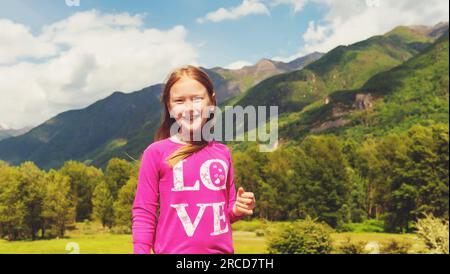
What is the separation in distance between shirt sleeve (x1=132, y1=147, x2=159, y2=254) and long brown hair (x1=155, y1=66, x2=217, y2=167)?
112mm

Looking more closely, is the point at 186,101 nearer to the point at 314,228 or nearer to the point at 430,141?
the point at 314,228

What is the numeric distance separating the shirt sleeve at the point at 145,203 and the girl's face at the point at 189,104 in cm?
24

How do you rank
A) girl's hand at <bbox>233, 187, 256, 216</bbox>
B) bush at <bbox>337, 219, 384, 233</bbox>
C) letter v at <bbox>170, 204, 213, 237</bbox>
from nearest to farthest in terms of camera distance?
letter v at <bbox>170, 204, 213, 237</bbox> < girl's hand at <bbox>233, 187, 256, 216</bbox> < bush at <bbox>337, 219, 384, 233</bbox>

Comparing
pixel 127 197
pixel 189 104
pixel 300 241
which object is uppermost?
pixel 189 104

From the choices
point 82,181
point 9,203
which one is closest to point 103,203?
point 9,203

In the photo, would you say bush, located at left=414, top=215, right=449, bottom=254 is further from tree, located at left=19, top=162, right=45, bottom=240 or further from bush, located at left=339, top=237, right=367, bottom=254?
tree, located at left=19, top=162, right=45, bottom=240

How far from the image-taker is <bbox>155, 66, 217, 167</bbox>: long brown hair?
7.52 feet

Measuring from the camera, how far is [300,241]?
31062mm

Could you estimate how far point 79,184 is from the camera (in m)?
32.4

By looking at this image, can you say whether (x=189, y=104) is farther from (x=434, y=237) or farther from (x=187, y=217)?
(x=434, y=237)

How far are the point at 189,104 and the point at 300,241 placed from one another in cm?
3030

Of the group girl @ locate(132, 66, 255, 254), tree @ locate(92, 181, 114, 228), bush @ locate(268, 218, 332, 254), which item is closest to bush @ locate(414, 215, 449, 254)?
bush @ locate(268, 218, 332, 254)
